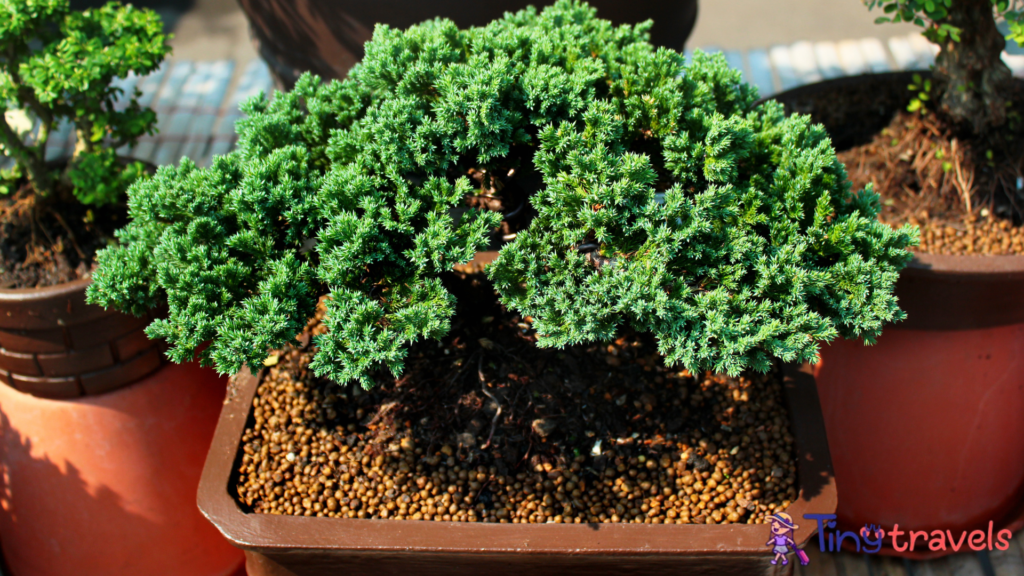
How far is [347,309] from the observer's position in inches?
59.2

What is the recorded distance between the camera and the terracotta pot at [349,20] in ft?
7.93

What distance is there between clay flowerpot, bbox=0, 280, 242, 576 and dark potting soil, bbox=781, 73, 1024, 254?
2.12 m

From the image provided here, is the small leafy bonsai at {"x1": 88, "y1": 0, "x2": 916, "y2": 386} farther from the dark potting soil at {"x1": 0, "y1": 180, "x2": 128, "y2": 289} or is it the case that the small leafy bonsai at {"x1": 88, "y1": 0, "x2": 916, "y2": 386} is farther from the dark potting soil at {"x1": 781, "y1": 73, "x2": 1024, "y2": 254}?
the dark potting soil at {"x1": 781, "y1": 73, "x2": 1024, "y2": 254}

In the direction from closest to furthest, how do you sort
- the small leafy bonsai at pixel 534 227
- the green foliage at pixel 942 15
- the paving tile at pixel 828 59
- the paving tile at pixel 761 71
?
the small leafy bonsai at pixel 534 227, the green foliage at pixel 942 15, the paving tile at pixel 761 71, the paving tile at pixel 828 59

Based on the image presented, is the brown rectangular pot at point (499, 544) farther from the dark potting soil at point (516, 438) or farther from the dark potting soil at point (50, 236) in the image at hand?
the dark potting soil at point (50, 236)

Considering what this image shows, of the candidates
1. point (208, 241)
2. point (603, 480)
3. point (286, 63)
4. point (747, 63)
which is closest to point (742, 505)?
point (603, 480)

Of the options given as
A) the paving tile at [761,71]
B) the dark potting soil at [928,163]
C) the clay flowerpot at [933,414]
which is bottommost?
the clay flowerpot at [933,414]

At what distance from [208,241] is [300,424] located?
0.60 meters

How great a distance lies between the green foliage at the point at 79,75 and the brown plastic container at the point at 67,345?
1.24 feet

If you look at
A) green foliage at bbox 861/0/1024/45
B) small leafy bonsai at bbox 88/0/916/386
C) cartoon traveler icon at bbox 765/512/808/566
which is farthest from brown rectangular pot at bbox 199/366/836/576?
green foliage at bbox 861/0/1024/45

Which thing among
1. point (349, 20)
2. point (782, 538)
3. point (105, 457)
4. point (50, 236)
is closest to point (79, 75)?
point (50, 236)

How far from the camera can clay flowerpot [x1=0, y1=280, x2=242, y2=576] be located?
82.4 inches

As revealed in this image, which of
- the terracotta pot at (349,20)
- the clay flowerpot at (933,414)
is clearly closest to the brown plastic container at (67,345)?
the terracotta pot at (349,20)

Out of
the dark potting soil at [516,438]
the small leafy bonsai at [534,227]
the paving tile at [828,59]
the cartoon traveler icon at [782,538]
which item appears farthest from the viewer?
the paving tile at [828,59]
